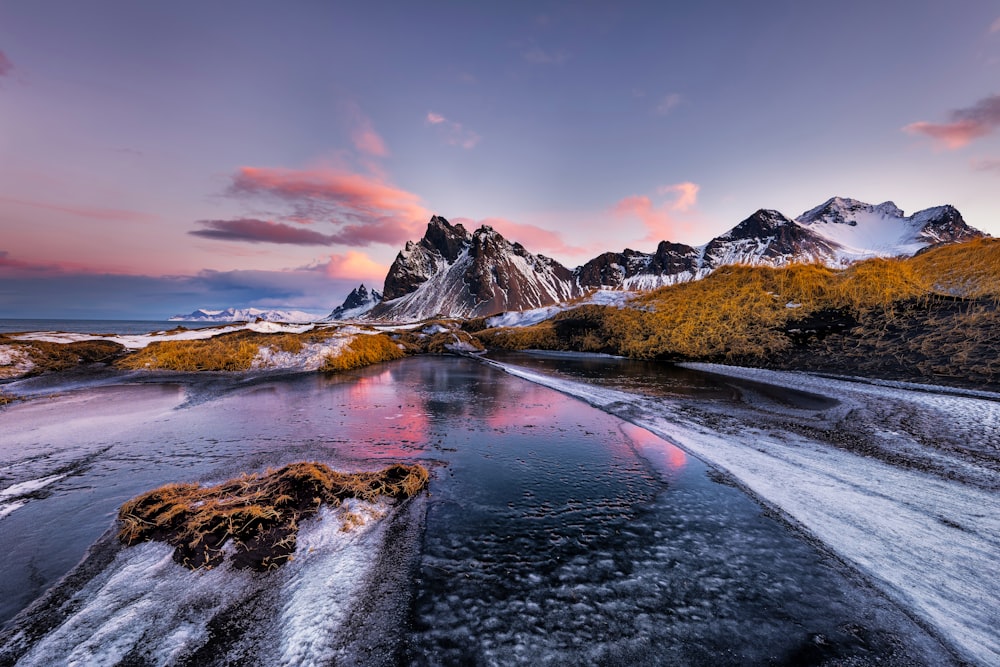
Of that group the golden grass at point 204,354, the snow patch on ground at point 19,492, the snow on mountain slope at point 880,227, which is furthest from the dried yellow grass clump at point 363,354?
the snow on mountain slope at point 880,227

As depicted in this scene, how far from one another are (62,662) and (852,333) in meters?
22.0

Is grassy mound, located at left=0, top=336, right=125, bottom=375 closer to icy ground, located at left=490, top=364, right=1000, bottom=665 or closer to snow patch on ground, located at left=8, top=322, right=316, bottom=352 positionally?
snow patch on ground, located at left=8, top=322, right=316, bottom=352

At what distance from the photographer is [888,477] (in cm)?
564

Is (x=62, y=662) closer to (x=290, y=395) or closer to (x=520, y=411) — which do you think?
(x=520, y=411)

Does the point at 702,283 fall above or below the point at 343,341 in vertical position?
above

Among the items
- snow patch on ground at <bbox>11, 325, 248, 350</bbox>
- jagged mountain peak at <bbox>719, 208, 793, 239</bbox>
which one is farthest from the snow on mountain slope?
snow patch on ground at <bbox>11, 325, 248, 350</bbox>

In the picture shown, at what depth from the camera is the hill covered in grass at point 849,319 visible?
11.3 m

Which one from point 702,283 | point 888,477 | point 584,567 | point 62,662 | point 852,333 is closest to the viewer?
point 62,662

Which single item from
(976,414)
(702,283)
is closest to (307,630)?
(976,414)

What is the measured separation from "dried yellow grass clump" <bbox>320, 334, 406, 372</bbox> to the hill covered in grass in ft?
59.6

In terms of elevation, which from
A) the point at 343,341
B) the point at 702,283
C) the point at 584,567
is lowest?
the point at 584,567

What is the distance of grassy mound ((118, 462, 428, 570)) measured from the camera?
12.8ft

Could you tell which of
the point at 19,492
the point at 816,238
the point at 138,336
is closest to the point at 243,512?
the point at 19,492

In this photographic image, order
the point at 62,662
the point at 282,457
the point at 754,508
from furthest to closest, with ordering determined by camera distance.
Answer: the point at 282,457 → the point at 754,508 → the point at 62,662
